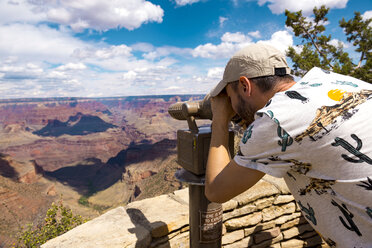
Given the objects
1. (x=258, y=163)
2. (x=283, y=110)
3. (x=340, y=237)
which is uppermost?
(x=283, y=110)

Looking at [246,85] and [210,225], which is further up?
[246,85]

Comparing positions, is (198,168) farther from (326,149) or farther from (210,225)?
(326,149)

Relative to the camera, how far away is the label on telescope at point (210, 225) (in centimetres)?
174

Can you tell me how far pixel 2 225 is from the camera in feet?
104

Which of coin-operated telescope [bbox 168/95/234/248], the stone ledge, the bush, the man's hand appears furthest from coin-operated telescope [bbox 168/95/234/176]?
the bush

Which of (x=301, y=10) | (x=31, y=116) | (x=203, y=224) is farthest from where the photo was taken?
(x=31, y=116)

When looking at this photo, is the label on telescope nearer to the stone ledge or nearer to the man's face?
the stone ledge

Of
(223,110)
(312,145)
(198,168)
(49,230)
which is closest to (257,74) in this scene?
(223,110)

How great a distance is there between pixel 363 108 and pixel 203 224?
1296 millimetres

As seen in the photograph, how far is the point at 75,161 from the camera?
112 m

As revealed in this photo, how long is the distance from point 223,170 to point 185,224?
54.6 inches

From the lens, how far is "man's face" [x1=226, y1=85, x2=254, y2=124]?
3.74 ft

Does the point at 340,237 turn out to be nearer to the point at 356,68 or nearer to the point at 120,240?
the point at 120,240

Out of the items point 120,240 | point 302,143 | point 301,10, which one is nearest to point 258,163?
point 302,143
